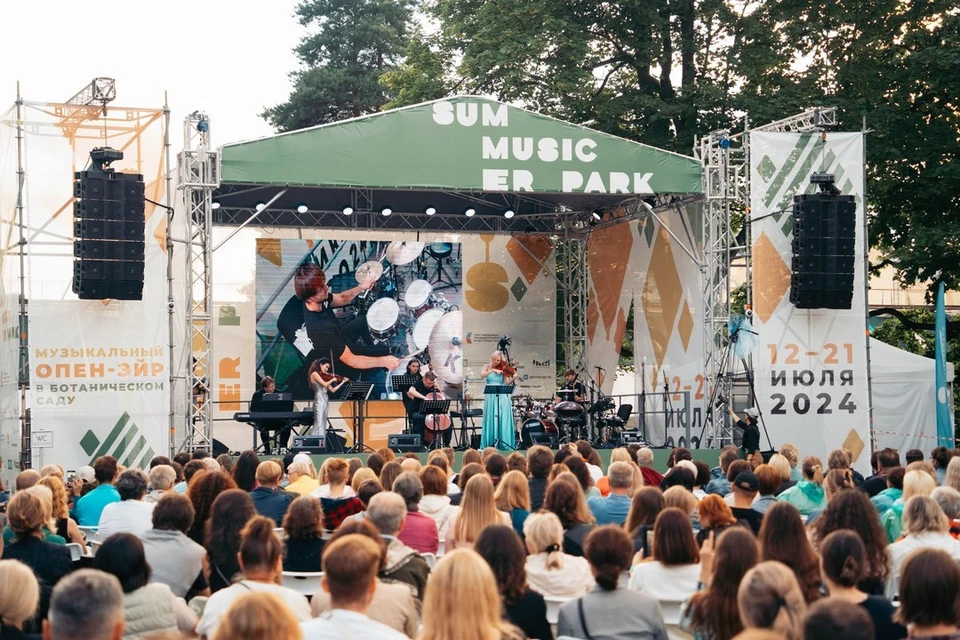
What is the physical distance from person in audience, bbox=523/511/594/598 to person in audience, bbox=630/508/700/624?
25cm

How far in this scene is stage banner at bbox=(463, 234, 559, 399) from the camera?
20344 millimetres

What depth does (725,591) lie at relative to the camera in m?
4.03

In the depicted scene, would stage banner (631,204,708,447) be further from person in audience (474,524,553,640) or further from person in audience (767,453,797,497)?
person in audience (474,524,553,640)

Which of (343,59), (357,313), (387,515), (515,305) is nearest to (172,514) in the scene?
(387,515)

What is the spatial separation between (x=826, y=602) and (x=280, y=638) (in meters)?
1.35

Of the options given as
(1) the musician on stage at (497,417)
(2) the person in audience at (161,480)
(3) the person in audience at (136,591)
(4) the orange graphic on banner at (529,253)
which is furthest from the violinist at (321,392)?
(3) the person in audience at (136,591)

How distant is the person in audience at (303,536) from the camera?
565 cm

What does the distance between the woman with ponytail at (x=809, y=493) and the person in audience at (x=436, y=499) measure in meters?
2.16

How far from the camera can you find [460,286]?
19.8 meters

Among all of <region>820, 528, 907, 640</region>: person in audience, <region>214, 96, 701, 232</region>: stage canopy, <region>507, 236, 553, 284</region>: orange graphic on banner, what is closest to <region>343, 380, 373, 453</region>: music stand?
<region>214, 96, 701, 232</region>: stage canopy

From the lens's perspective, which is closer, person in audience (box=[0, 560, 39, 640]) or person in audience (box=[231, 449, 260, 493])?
person in audience (box=[0, 560, 39, 640])

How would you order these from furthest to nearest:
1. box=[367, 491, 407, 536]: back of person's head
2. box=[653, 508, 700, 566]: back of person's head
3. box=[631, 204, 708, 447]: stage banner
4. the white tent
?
the white tent → box=[631, 204, 708, 447]: stage banner → box=[367, 491, 407, 536]: back of person's head → box=[653, 508, 700, 566]: back of person's head

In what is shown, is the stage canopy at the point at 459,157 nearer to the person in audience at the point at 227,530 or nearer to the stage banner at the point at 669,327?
the stage banner at the point at 669,327

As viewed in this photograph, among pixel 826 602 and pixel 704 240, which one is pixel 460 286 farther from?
pixel 826 602
